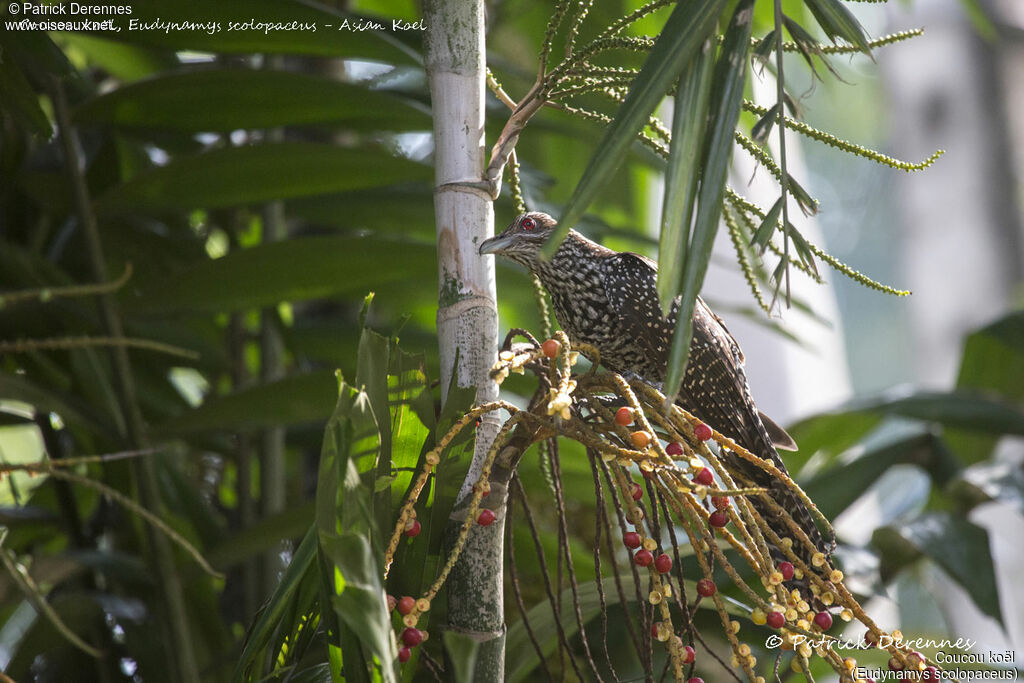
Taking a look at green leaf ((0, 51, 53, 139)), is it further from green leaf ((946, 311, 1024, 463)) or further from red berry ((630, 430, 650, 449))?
green leaf ((946, 311, 1024, 463))

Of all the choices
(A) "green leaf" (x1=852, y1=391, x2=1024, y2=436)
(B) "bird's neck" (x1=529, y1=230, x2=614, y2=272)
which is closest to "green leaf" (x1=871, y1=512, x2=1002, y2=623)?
(A) "green leaf" (x1=852, y1=391, x2=1024, y2=436)

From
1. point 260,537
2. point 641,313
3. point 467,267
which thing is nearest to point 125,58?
point 260,537

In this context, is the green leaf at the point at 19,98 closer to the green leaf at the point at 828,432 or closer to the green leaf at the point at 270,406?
the green leaf at the point at 270,406

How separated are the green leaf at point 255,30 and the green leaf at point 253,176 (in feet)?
0.38

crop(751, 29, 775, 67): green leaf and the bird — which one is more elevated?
crop(751, 29, 775, 67): green leaf

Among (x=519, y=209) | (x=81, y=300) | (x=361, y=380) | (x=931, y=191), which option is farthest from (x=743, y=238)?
(x=931, y=191)

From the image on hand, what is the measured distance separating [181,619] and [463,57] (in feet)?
2.40

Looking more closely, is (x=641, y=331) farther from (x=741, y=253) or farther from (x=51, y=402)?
(x=51, y=402)

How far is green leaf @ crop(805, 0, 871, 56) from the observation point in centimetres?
50

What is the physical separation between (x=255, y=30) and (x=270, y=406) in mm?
433

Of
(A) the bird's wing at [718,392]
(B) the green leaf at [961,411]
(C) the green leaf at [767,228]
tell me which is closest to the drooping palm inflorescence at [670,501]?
(C) the green leaf at [767,228]

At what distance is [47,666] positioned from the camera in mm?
1097

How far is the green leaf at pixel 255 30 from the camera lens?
0.95 metres

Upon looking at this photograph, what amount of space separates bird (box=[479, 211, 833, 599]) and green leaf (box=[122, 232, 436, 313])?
0.66 feet
